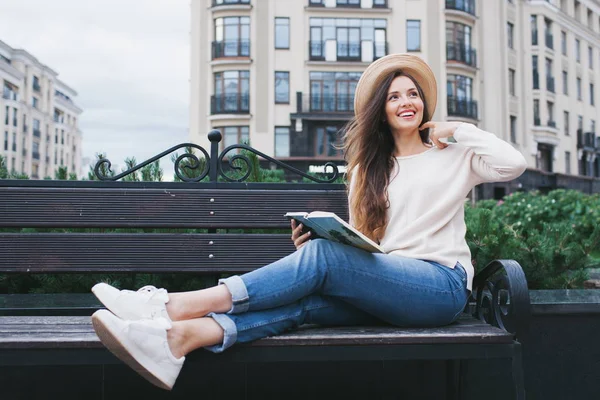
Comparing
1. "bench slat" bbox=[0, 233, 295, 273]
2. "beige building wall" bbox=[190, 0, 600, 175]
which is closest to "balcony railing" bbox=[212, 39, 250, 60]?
"beige building wall" bbox=[190, 0, 600, 175]

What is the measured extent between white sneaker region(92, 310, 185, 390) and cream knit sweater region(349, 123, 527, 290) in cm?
104

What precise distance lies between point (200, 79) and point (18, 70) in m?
39.8

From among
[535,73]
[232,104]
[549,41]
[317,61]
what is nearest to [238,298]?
[232,104]

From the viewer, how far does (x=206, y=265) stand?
3193 millimetres

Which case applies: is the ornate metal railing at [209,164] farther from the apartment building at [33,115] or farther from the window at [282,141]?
the apartment building at [33,115]

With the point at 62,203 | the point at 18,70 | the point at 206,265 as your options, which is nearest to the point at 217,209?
the point at 206,265

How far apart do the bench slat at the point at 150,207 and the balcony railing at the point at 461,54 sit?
3069 cm

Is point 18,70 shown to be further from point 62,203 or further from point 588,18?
point 62,203

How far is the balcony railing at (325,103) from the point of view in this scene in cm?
3061

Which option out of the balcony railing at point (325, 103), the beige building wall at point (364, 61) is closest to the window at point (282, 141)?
the beige building wall at point (364, 61)

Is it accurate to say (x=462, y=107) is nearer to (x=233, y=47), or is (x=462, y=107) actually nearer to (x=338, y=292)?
(x=233, y=47)

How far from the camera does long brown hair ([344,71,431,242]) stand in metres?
2.79

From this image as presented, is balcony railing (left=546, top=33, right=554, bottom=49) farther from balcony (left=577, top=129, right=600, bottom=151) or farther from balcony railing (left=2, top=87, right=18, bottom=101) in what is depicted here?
balcony railing (left=2, top=87, right=18, bottom=101)

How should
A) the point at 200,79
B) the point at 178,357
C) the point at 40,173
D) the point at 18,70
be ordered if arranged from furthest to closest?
the point at 40,173, the point at 18,70, the point at 200,79, the point at 178,357
